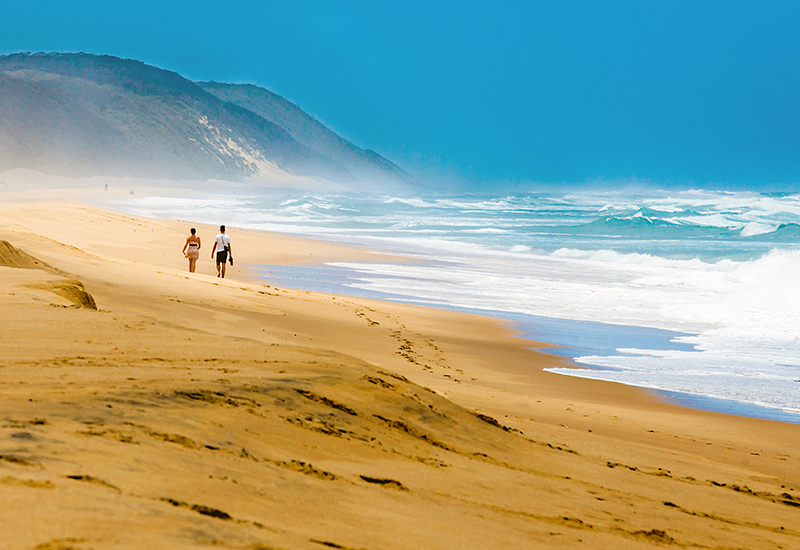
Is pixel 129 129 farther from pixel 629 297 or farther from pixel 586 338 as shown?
pixel 586 338

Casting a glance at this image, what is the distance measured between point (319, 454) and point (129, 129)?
142312 mm

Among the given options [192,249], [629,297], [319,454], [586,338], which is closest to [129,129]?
[192,249]

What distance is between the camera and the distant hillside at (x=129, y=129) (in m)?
106

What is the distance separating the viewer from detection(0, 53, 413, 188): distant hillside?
106 m

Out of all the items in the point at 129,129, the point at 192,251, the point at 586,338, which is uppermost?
the point at 129,129

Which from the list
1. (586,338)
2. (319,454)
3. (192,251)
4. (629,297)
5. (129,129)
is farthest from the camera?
(129,129)

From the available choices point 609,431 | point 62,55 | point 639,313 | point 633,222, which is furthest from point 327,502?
point 62,55

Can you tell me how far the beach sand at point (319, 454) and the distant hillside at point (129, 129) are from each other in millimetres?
103397

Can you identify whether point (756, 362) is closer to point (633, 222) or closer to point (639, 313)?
point (639, 313)

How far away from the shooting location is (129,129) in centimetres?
13388

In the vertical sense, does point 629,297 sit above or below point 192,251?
above

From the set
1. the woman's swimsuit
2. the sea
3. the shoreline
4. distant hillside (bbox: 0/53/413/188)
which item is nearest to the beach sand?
the shoreline

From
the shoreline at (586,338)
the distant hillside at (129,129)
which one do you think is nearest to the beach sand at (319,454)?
the shoreline at (586,338)

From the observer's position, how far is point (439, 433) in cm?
406
